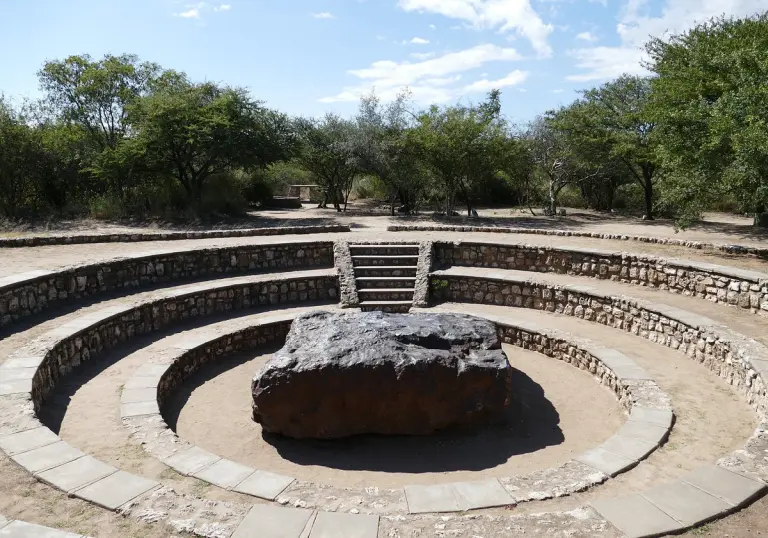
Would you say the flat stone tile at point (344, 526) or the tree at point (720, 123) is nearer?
the flat stone tile at point (344, 526)

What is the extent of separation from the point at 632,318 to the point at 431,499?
23.0ft

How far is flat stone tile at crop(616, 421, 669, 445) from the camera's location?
5812 mm

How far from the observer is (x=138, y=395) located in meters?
6.85

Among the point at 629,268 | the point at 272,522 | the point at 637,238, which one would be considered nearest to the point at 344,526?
the point at 272,522

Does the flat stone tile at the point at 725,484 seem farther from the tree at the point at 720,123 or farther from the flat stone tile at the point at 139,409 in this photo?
the tree at the point at 720,123

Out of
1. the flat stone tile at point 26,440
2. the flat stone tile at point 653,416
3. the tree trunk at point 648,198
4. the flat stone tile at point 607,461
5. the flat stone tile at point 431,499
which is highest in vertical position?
the tree trunk at point 648,198

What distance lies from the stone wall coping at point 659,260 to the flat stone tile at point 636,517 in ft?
23.4

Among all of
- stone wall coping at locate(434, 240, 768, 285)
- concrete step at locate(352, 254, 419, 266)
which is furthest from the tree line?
concrete step at locate(352, 254, 419, 266)

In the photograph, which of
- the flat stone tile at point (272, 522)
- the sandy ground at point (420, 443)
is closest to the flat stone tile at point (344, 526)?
the flat stone tile at point (272, 522)

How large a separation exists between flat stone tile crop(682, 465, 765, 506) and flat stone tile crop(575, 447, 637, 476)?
744mm

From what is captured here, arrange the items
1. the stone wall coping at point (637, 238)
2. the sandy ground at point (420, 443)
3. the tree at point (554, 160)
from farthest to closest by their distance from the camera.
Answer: the tree at point (554, 160)
the stone wall coping at point (637, 238)
the sandy ground at point (420, 443)

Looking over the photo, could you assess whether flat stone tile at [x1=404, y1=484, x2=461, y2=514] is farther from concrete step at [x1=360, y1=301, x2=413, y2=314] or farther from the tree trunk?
the tree trunk

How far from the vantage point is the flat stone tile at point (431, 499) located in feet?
14.2

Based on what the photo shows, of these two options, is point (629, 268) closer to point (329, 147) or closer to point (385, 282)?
point (385, 282)
